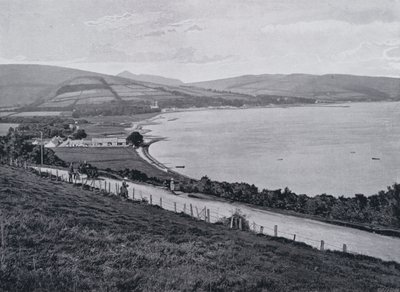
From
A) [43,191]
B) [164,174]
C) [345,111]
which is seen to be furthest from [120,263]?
[345,111]

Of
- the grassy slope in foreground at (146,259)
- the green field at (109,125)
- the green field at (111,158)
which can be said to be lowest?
the green field at (111,158)

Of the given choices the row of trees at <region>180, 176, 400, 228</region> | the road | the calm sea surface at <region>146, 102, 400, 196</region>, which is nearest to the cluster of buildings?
the calm sea surface at <region>146, 102, 400, 196</region>

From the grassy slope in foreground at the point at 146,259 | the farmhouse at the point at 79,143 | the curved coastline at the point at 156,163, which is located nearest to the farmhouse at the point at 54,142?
the farmhouse at the point at 79,143

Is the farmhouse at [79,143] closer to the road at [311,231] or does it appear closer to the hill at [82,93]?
the hill at [82,93]

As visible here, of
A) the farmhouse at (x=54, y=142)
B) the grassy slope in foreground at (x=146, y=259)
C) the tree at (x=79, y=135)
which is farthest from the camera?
the farmhouse at (x=54, y=142)

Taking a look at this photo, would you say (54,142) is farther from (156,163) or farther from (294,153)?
(294,153)

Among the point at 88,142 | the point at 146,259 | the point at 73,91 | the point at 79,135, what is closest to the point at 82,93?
the point at 73,91

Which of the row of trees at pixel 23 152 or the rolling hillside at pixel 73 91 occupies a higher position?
the rolling hillside at pixel 73 91

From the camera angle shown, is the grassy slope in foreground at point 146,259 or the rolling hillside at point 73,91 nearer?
the grassy slope in foreground at point 146,259
